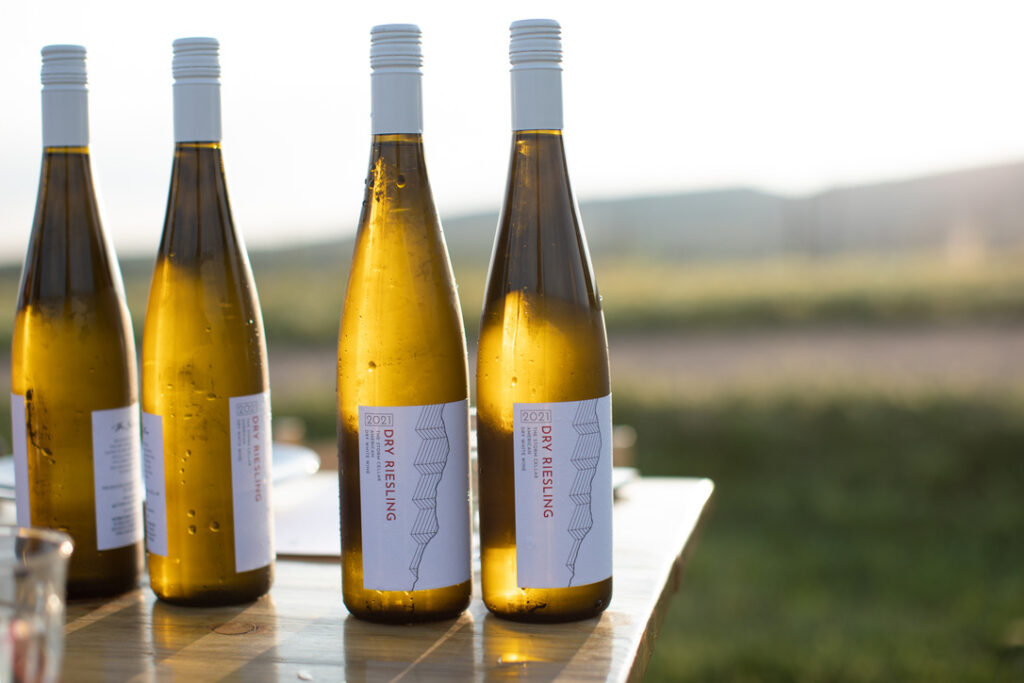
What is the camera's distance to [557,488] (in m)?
0.86

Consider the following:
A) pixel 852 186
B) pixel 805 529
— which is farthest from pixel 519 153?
pixel 852 186

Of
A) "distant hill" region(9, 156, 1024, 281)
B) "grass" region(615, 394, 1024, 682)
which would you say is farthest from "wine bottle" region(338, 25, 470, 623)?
"distant hill" region(9, 156, 1024, 281)

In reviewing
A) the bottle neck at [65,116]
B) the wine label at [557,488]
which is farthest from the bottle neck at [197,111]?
the wine label at [557,488]

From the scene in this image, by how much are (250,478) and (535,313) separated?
0.31 m

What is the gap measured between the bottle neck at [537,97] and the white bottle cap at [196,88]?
0.27 meters

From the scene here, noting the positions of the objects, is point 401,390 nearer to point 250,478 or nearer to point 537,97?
point 250,478

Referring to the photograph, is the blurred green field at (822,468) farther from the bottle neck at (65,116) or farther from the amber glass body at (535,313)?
the bottle neck at (65,116)

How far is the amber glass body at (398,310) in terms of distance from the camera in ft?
3.03

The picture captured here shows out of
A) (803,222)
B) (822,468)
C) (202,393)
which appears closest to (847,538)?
(822,468)

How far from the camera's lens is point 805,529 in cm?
470

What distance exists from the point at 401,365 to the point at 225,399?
0.57ft

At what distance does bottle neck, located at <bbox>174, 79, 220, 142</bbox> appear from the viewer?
90 cm

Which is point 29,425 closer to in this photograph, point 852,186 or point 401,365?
point 401,365

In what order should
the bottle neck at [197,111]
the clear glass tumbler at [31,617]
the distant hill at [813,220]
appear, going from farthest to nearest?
the distant hill at [813,220], the bottle neck at [197,111], the clear glass tumbler at [31,617]
